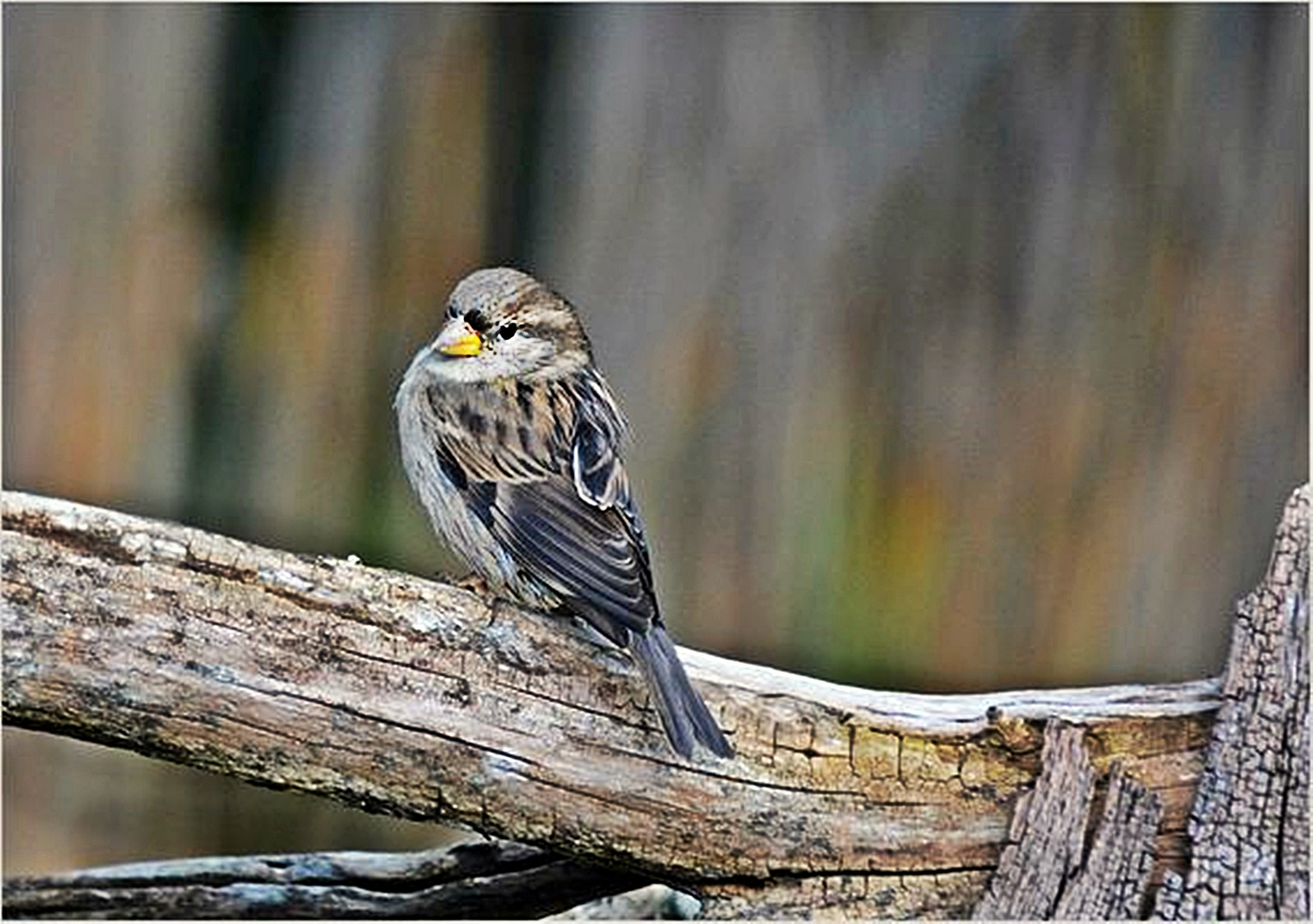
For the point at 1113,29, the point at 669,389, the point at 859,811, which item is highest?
the point at 1113,29

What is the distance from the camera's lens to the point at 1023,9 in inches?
105

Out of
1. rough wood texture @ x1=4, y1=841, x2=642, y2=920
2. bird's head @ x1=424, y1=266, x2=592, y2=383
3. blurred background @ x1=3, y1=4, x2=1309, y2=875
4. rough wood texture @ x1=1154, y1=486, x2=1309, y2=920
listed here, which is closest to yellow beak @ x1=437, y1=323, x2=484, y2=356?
bird's head @ x1=424, y1=266, x2=592, y2=383

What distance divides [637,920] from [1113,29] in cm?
129

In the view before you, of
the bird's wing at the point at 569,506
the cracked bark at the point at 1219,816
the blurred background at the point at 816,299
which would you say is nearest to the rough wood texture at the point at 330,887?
the blurred background at the point at 816,299

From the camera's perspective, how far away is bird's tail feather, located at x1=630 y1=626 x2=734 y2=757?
233 centimetres

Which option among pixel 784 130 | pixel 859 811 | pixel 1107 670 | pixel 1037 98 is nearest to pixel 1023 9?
pixel 1037 98

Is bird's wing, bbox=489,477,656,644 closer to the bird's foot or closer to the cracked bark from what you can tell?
the bird's foot

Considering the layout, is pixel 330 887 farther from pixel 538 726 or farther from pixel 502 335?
pixel 502 335

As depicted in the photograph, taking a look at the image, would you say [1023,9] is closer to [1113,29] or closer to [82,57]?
[1113,29]

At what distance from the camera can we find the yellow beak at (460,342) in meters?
2.47

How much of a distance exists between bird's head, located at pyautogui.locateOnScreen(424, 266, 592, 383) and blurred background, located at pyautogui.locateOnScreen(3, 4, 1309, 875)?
0.09 meters

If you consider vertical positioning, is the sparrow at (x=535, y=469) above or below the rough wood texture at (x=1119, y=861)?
→ above

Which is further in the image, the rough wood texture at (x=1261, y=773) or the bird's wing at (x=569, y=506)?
the rough wood texture at (x=1261, y=773)

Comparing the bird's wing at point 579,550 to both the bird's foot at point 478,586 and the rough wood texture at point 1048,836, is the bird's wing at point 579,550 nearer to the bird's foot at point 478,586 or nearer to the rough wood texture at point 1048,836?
the bird's foot at point 478,586
